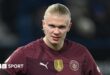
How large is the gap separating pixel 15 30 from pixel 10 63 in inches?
169

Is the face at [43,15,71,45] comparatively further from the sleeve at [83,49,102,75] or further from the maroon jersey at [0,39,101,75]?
the sleeve at [83,49,102,75]

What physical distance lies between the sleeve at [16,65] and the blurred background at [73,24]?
3.91m

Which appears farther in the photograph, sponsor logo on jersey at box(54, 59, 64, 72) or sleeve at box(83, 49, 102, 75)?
sleeve at box(83, 49, 102, 75)

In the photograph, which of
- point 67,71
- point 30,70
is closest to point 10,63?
point 30,70

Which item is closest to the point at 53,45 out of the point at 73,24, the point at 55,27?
the point at 55,27

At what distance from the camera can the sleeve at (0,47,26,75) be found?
5.39 metres

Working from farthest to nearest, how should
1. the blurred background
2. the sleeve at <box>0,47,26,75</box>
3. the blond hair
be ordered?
the blurred background, the blond hair, the sleeve at <box>0,47,26,75</box>

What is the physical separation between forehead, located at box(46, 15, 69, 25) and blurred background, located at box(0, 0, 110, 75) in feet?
12.5

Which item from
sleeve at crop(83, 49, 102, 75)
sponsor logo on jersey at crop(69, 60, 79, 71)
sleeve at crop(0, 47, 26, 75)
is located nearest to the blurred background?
sleeve at crop(83, 49, 102, 75)

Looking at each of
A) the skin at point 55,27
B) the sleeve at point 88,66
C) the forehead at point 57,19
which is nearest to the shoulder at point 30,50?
the skin at point 55,27

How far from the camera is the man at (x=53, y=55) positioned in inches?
215

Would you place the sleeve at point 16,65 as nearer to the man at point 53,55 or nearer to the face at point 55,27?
the man at point 53,55

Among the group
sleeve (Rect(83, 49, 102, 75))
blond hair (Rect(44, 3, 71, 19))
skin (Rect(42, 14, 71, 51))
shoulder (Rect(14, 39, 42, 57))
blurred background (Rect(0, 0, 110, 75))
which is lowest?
blurred background (Rect(0, 0, 110, 75))

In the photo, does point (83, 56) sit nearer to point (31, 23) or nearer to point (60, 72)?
point (60, 72)
